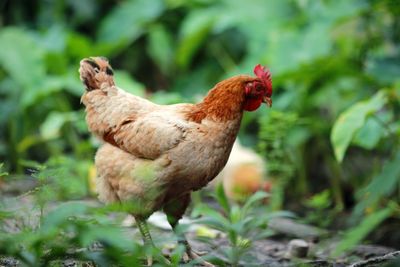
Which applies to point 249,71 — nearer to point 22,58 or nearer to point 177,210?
point 22,58

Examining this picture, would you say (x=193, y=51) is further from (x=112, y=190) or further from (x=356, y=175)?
(x=112, y=190)

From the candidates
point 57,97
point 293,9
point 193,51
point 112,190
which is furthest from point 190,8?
point 112,190

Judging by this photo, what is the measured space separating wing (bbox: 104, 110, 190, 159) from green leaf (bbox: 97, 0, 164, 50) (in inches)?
188

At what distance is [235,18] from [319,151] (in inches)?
70.7

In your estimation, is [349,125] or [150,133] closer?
[150,133]

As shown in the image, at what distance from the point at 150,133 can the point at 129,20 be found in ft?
17.0

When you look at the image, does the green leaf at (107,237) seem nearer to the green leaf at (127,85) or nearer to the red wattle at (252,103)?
the red wattle at (252,103)

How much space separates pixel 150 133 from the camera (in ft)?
13.6

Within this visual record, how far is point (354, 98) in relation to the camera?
6.90 metres

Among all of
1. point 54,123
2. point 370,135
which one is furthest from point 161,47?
point 370,135

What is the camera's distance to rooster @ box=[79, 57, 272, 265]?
13.2ft

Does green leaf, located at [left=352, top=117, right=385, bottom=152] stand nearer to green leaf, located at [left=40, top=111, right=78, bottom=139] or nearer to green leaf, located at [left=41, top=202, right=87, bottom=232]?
green leaf, located at [left=40, top=111, right=78, bottom=139]

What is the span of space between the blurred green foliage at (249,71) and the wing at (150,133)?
1178 millimetres

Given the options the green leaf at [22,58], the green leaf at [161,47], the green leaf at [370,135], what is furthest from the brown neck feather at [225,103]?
the green leaf at [161,47]
